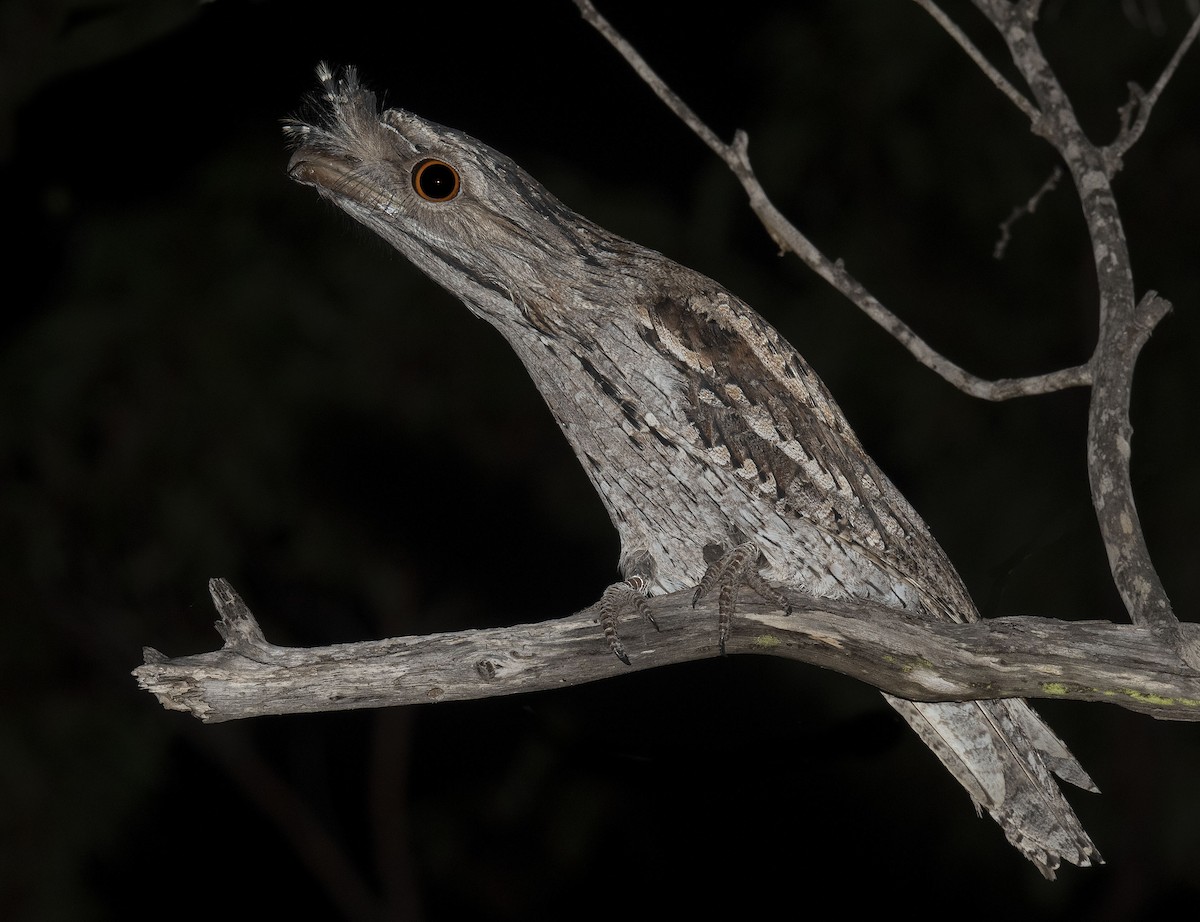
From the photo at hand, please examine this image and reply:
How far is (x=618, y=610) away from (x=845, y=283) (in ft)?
2.85

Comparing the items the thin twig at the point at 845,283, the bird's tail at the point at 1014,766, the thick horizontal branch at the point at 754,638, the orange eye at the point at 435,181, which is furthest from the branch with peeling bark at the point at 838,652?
the orange eye at the point at 435,181

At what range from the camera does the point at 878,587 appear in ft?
7.20

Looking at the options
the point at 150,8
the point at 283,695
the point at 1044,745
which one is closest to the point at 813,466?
the point at 1044,745

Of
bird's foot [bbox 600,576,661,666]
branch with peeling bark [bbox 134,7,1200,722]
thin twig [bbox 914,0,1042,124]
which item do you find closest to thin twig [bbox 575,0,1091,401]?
branch with peeling bark [bbox 134,7,1200,722]

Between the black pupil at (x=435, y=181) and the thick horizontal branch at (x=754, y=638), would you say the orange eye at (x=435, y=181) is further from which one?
the thick horizontal branch at (x=754, y=638)

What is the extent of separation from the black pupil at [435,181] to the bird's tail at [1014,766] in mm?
1260

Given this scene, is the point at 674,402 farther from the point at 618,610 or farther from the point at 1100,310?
the point at 1100,310

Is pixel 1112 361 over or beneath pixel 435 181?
beneath

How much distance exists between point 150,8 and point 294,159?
2.03 meters

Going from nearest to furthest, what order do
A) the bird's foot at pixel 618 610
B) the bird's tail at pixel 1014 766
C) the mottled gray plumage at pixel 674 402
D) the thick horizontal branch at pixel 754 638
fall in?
the thick horizontal branch at pixel 754 638 < the bird's foot at pixel 618 610 < the mottled gray plumage at pixel 674 402 < the bird's tail at pixel 1014 766

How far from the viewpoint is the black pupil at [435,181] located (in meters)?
1.99

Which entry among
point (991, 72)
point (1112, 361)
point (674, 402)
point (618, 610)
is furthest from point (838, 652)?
point (991, 72)

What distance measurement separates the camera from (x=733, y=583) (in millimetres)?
1969

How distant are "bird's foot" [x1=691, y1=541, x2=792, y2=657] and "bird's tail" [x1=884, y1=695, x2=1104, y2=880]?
1.24 ft
